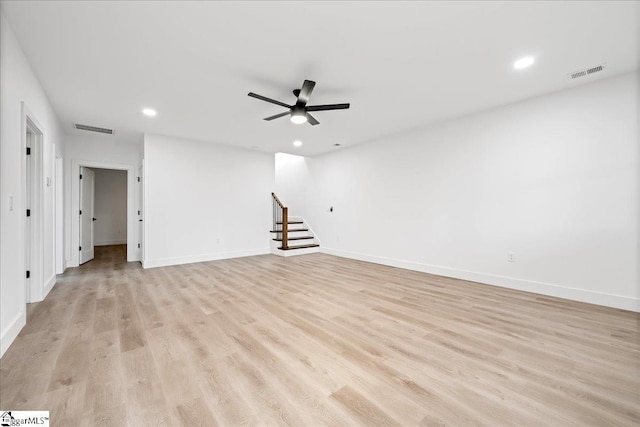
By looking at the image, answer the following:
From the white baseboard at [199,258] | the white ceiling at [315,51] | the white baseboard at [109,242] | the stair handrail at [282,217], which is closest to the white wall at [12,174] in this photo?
the white ceiling at [315,51]

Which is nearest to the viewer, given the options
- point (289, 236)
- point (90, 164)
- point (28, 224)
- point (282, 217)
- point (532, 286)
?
point (28, 224)

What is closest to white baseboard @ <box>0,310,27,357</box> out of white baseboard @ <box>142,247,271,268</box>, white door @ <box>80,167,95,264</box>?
white baseboard @ <box>142,247,271,268</box>

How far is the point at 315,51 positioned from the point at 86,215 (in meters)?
6.44

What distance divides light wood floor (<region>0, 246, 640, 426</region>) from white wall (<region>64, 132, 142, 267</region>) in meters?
2.40

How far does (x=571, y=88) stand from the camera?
3.40 metres

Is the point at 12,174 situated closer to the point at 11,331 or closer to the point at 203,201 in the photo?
the point at 11,331

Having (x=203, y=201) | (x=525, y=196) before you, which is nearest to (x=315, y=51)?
(x=525, y=196)

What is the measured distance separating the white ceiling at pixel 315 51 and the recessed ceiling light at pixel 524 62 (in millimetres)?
85

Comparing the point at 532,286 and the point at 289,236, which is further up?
the point at 289,236

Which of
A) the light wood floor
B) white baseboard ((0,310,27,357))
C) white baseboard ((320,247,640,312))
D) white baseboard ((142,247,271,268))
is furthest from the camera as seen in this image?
white baseboard ((142,247,271,268))

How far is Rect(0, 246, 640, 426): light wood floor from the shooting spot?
149cm

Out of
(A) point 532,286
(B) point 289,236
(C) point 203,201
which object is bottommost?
(A) point 532,286

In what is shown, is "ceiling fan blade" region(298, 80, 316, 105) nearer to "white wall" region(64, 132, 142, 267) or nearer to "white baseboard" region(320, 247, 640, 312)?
"white baseboard" region(320, 247, 640, 312)

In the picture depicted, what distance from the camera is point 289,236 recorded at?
7363 mm
